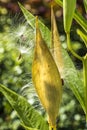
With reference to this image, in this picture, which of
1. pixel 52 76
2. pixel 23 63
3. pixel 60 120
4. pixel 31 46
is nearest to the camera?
pixel 52 76

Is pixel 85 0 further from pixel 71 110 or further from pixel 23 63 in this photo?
pixel 23 63

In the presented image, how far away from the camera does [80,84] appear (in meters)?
1.33

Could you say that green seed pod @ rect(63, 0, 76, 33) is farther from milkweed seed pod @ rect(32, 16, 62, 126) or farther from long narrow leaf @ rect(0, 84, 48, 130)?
long narrow leaf @ rect(0, 84, 48, 130)

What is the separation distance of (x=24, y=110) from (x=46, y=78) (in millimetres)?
330

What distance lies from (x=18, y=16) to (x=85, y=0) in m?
0.18

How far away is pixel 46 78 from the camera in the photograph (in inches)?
40.6

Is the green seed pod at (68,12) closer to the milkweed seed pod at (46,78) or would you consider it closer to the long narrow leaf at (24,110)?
the milkweed seed pod at (46,78)

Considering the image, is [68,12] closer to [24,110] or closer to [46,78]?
[46,78]

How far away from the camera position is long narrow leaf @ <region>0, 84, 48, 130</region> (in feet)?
4.36

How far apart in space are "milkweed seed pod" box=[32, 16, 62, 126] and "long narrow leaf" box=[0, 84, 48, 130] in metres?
0.28

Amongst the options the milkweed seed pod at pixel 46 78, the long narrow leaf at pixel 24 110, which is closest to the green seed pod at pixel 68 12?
the milkweed seed pod at pixel 46 78

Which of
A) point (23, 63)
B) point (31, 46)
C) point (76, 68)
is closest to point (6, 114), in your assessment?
point (23, 63)

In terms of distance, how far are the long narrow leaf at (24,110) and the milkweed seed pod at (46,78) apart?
279 mm

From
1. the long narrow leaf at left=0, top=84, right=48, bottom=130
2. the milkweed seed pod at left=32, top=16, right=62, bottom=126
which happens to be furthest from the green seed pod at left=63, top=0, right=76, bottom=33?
the long narrow leaf at left=0, top=84, right=48, bottom=130
